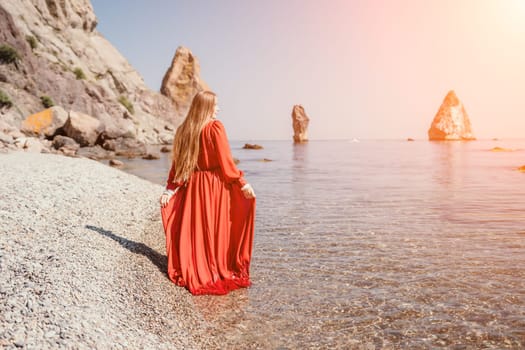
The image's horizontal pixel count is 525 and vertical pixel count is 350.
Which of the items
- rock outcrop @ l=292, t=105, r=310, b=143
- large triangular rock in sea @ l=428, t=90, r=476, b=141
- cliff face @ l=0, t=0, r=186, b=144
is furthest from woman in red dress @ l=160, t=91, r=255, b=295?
large triangular rock in sea @ l=428, t=90, r=476, b=141

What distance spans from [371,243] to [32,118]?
33.0 metres

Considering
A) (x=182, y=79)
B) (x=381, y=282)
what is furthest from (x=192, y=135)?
(x=182, y=79)

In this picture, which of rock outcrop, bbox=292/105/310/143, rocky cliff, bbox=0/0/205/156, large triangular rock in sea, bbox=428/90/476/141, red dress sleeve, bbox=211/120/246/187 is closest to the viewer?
red dress sleeve, bbox=211/120/246/187

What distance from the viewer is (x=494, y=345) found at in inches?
164

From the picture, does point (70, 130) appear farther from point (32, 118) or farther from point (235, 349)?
point (235, 349)

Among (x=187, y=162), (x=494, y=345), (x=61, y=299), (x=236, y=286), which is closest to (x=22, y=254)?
(x=61, y=299)

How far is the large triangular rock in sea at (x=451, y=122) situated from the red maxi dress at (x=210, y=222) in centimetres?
18060

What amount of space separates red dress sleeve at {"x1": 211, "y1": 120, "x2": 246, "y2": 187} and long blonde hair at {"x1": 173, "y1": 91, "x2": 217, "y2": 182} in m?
0.20

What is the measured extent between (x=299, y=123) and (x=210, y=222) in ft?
375

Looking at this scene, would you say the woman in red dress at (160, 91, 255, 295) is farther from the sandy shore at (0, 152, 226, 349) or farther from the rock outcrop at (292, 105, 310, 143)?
the rock outcrop at (292, 105, 310, 143)

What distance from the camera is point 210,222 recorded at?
5.44 m

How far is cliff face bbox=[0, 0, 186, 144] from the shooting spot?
129ft

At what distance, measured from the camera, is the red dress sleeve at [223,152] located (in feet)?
17.3

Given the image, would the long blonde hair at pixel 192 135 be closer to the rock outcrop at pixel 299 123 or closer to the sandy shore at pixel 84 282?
the sandy shore at pixel 84 282
